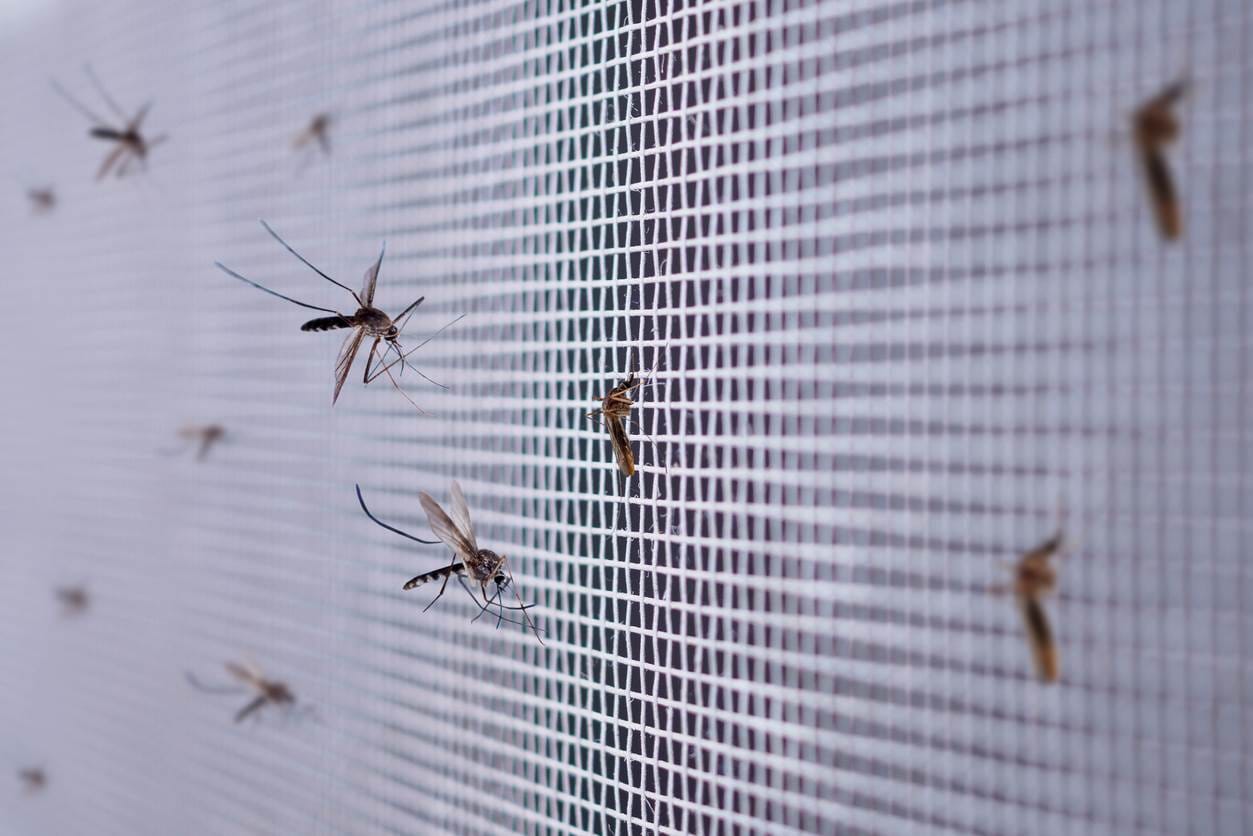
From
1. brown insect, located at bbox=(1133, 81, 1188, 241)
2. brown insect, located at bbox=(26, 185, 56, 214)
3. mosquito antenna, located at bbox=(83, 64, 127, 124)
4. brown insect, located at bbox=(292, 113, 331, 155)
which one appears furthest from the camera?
brown insect, located at bbox=(26, 185, 56, 214)

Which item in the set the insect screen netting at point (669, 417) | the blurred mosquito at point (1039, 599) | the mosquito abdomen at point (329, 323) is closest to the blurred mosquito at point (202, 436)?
the insect screen netting at point (669, 417)

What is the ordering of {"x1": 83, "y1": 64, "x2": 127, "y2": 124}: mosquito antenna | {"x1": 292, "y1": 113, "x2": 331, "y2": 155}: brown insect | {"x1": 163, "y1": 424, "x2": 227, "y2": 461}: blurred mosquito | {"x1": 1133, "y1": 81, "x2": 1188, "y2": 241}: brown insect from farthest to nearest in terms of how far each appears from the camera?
{"x1": 83, "y1": 64, "x2": 127, "y2": 124}: mosquito antenna → {"x1": 163, "y1": 424, "x2": 227, "y2": 461}: blurred mosquito → {"x1": 292, "y1": 113, "x2": 331, "y2": 155}: brown insect → {"x1": 1133, "y1": 81, "x2": 1188, "y2": 241}: brown insect

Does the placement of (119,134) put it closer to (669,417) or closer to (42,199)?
(42,199)

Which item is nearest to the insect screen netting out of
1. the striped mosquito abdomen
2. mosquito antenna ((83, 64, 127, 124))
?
mosquito antenna ((83, 64, 127, 124))

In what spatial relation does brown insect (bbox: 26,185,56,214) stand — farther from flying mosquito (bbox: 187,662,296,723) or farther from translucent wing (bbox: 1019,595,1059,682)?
translucent wing (bbox: 1019,595,1059,682)

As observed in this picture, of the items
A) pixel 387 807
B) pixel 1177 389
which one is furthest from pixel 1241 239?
pixel 387 807

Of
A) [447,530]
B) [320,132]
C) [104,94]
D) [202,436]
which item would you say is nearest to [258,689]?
[202,436]

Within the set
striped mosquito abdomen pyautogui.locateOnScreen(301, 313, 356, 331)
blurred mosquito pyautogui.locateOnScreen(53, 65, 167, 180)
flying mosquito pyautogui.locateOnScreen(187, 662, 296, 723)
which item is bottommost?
flying mosquito pyautogui.locateOnScreen(187, 662, 296, 723)
